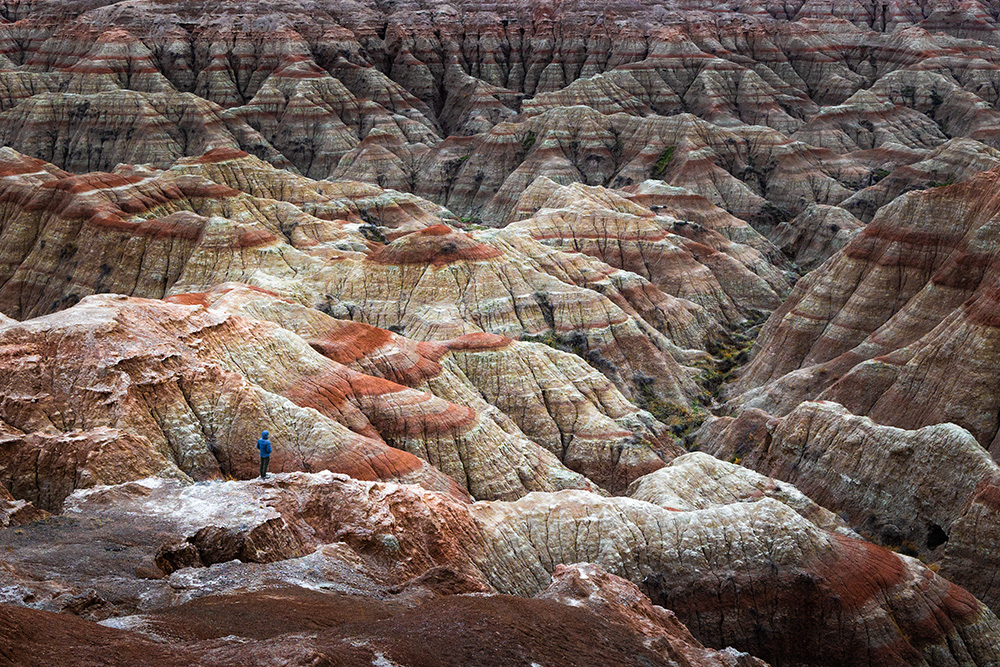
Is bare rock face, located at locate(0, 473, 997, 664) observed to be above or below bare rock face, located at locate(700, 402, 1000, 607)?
Result: above

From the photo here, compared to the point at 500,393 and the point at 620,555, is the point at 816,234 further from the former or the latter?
the point at 620,555

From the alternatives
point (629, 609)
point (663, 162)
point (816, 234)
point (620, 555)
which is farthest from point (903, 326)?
point (663, 162)

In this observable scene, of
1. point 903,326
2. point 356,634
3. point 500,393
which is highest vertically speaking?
point 356,634

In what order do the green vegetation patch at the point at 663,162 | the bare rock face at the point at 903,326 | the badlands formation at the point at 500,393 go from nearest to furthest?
the badlands formation at the point at 500,393
the bare rock face at the point at 903,326
the green vegetation patch at the point at 663,162

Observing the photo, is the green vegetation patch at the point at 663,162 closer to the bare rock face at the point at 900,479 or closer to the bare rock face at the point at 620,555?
the bare rock face at the point at 900,479

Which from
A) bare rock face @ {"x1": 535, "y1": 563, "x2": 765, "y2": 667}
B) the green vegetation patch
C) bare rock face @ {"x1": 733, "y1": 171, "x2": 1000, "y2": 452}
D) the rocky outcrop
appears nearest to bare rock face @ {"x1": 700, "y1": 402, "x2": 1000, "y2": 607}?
bare rock face @ {"x1": 733, "y1": 171, "x2": 1000, "y2": 452}

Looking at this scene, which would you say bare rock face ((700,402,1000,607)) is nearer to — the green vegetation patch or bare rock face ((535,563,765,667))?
bare rock face ((535,563,765,667))

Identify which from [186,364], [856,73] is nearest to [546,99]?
[856,73]

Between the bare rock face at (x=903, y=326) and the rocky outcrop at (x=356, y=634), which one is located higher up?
the rocky outcrop at (x=356, y=634)

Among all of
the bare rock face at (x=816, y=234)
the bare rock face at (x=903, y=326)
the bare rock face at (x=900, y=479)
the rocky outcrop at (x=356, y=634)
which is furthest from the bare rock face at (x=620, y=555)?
the bare rock face at (x=816, y=234)
